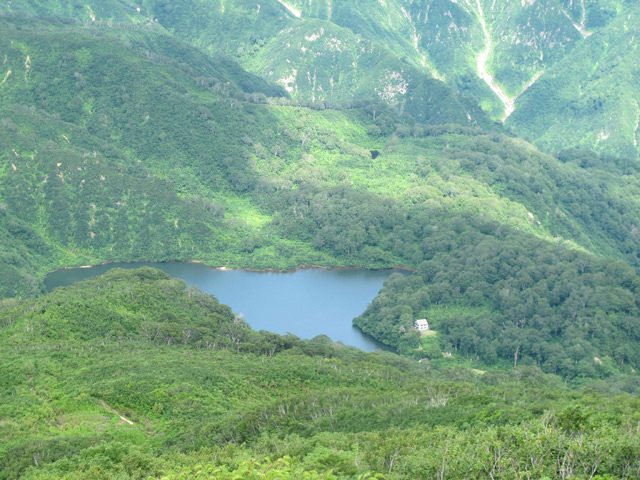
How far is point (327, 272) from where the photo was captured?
376ft

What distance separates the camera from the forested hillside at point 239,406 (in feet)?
111

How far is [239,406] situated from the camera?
5553cm

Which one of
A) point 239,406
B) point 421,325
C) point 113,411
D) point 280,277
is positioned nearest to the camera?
point 113,411

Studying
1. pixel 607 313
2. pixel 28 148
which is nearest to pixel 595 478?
pixel 607 313

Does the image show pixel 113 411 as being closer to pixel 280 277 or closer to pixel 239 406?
pixel 239 406

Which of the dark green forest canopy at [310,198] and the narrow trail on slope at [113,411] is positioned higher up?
the dark green forest canopy at [310,198]

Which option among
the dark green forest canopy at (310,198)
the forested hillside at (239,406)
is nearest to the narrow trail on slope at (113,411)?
the forested hillside at (239,406)

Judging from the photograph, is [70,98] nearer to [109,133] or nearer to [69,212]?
[109,133]

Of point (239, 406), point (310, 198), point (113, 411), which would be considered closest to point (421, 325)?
point (239, 406)

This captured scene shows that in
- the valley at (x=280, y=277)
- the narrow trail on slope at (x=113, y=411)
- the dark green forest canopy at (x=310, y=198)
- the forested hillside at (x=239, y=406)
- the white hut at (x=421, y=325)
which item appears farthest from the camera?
the white hut at (x=421, y=325)

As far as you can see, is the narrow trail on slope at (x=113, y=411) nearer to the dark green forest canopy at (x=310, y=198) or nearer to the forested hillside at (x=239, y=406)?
the forested hillside at (x=239, y=406)

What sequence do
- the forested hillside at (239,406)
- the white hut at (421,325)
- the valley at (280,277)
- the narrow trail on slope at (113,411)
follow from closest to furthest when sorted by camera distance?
1. the forested hillside at (239,406)
2. the valley at (280,277)
3. the narrow trail on slope at (113,411)
4. the white hut at (421,325)

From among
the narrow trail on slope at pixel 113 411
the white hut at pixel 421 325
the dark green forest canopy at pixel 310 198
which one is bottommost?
the narrow trail on slope at pixel 113 411

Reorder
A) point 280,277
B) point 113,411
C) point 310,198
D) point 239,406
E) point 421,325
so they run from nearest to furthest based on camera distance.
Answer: point 113,411
point 239,406
point 421,325
point 280,277
point 310,198
